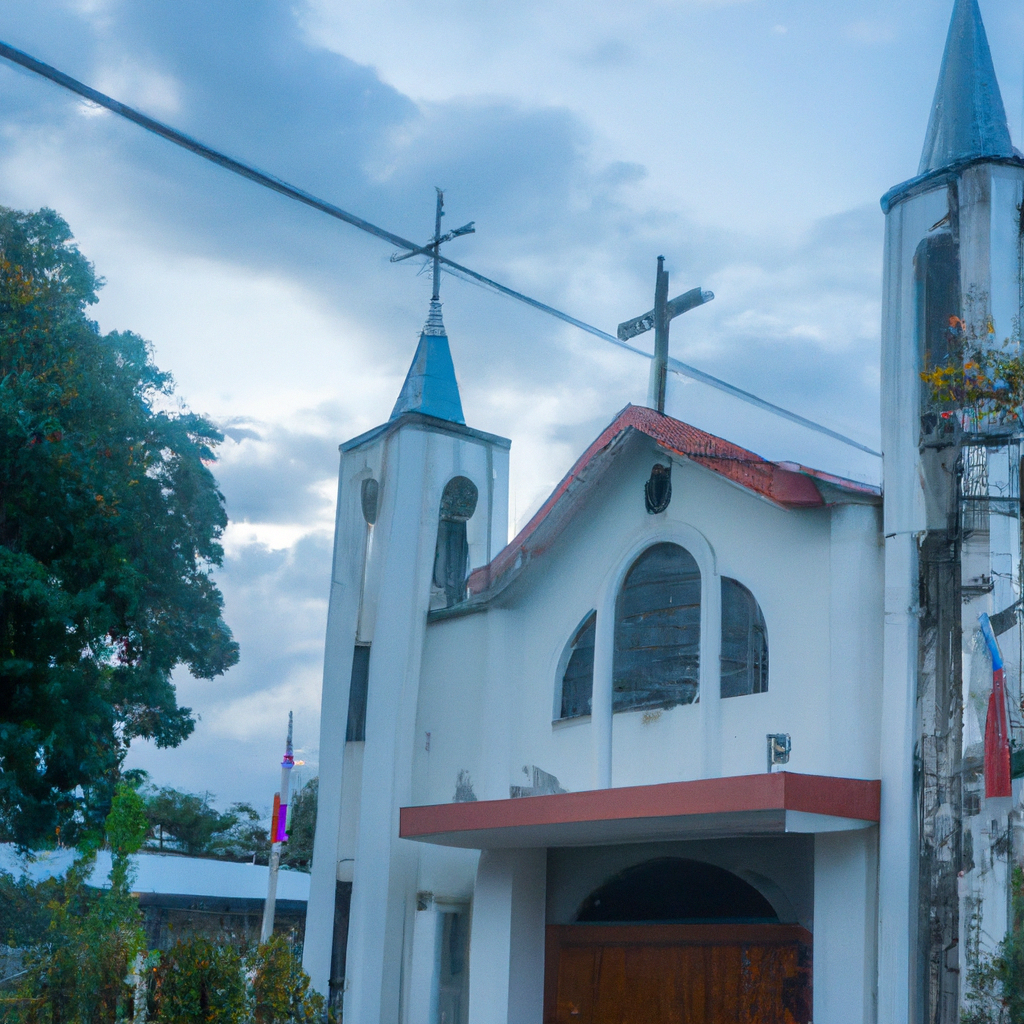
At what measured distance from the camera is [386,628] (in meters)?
14.8

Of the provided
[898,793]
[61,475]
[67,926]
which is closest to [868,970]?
[898,793]

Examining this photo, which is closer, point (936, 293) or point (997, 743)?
point (997, 743)

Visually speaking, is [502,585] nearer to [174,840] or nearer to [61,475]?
[61,475]

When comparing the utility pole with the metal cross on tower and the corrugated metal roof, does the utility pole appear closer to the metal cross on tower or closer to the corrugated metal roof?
the corrugated metal roof

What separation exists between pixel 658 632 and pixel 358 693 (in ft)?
14.3

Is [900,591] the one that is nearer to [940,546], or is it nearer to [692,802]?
[940,546]

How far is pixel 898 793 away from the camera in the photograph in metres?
9.98

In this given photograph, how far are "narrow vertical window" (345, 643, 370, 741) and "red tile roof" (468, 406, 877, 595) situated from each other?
1.86 meters

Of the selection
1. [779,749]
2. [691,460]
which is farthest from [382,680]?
[779,749]

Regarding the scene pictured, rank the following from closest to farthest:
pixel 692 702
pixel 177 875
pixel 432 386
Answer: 1. pixel 692 702
2. pixel 432 386
3. pixel 177 875

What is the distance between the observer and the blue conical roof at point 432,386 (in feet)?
Result: 51.7

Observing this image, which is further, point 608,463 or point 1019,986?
point 608,463

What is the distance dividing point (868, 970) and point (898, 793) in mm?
1329

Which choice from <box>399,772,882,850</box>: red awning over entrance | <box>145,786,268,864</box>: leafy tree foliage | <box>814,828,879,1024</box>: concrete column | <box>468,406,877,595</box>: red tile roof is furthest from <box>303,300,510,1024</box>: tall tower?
<box>145,786,268,864</box>: leafy tree foliage
